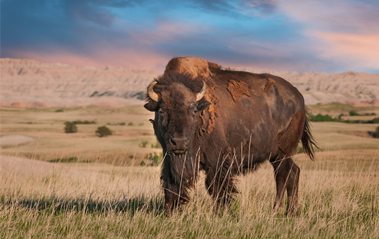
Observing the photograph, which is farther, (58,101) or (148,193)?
(58,101)

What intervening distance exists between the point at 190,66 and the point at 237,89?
3.43 ft

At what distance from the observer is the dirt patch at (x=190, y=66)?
6492 mm

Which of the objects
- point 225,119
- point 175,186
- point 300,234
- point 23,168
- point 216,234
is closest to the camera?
point 216,234

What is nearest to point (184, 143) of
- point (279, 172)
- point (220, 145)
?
point (220, 145)

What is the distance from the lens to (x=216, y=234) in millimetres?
4797

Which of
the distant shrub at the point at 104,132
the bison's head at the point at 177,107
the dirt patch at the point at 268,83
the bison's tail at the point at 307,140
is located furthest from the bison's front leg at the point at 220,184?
the distant shrub at the point at 104,132

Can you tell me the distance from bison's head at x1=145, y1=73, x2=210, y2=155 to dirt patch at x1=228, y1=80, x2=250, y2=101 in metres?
1.08

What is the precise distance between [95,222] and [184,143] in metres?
1.81

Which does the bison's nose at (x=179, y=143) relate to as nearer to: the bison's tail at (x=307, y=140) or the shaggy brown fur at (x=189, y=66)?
the shaggy brown fur at (x=189, y=66)

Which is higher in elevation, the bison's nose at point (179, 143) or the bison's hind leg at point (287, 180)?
the bison's nose at point (179, 143)

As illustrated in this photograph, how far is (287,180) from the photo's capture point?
7.66 m

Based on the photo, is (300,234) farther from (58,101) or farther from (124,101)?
(58,101)

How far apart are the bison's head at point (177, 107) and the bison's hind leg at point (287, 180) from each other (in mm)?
2773

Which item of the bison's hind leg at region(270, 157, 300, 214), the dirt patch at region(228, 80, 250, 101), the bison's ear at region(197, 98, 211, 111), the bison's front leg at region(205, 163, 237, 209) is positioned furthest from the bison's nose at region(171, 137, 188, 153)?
the bison's hind leg at region(270, 157, 300, 214)
